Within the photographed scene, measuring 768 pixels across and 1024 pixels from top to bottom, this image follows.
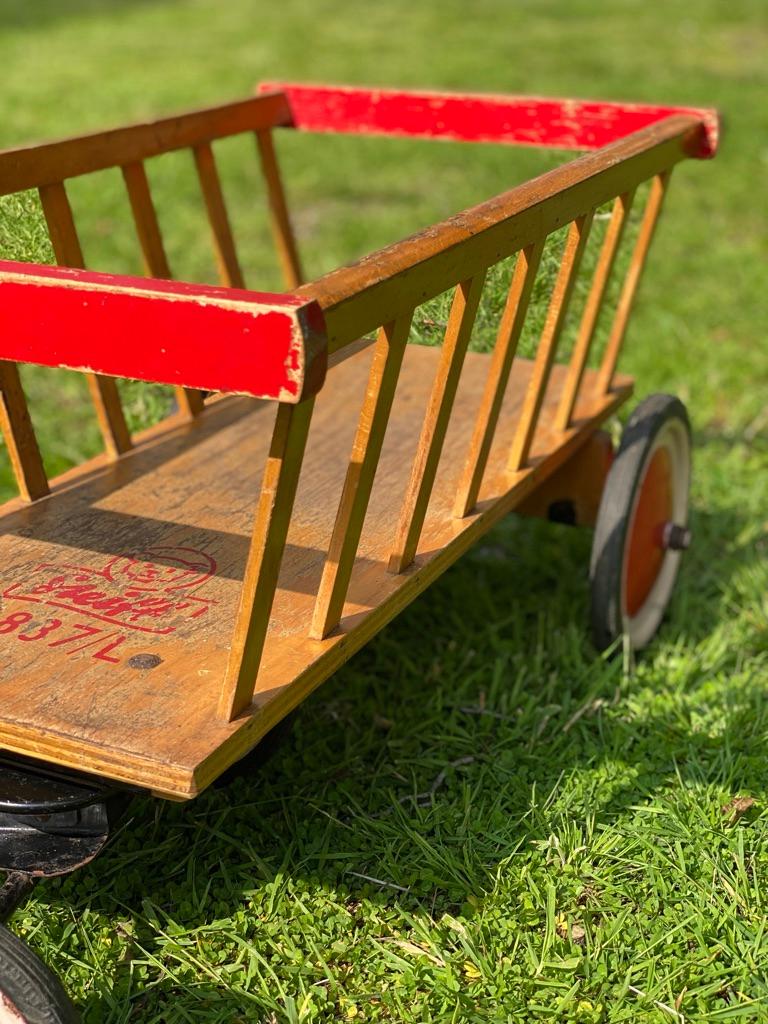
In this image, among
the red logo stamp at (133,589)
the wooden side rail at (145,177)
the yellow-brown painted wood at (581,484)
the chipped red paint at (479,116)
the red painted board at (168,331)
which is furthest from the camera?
the chipped red paint at (479,116)

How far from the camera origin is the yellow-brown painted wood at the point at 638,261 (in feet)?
9.62

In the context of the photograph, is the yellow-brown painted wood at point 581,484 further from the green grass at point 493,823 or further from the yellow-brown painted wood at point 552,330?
the yellow-brown painted wood at point 552,330

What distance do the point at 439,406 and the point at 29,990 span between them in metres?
1.05

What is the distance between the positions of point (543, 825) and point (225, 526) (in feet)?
2.66

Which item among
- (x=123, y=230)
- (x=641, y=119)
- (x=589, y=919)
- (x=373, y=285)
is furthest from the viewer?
(x=123, y=230)

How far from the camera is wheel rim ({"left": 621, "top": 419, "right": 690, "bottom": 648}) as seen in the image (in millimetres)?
3008

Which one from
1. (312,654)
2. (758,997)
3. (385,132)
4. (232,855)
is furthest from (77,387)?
(758,997)

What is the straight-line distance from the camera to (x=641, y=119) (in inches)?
123

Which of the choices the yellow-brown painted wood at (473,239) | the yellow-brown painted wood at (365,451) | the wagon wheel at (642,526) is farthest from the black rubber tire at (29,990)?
the wagon wheel at (642,526)

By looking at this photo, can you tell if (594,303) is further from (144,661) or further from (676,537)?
(144,661)

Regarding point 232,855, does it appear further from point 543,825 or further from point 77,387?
point 77,387

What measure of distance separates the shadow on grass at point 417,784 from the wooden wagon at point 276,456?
213mm

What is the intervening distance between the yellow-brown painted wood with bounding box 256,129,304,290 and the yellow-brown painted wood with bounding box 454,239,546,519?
114 cm

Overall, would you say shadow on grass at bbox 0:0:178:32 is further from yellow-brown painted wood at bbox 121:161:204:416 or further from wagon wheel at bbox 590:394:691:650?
wagon wheel at bbox 590:394:691:650
